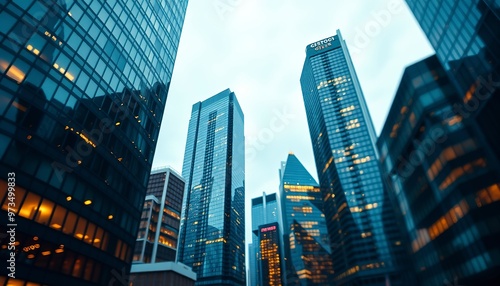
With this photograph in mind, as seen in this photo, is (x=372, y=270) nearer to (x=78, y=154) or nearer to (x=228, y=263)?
(x=228, y=263)

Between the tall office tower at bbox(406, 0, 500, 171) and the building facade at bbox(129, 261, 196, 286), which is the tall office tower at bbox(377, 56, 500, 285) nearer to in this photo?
the tall office tower at bbox(406, 0, 500, 171)

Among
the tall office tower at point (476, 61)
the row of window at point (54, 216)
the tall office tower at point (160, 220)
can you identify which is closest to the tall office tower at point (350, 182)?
the tall office tower at point (160, 220)

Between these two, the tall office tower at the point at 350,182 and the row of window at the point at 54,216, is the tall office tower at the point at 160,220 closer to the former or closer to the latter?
the row of window at the point at 54,216

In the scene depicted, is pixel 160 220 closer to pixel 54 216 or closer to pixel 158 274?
pixel 158 274

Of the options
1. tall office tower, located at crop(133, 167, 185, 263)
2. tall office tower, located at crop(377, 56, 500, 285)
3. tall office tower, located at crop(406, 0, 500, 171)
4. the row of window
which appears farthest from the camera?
tall office tower, located at crop(133, 167, 185, 263)

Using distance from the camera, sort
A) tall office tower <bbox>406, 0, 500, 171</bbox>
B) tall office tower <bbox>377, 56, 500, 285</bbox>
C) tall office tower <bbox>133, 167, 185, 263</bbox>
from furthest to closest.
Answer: tall office tower <bbox>133, 167, 185, 263</bbox>, tall office tower <bbox>406, 0, 500, 171</bbox>, tall office tower <bbox>377, 56, 500, 285</bbox>

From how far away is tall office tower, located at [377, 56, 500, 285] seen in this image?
34188 mm

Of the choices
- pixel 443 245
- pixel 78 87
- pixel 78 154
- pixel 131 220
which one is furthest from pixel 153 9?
pixel 443 245

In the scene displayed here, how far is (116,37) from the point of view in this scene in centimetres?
3625

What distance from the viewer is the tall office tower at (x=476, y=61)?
38.2m

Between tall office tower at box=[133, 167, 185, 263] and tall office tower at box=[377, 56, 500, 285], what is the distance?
218 feet

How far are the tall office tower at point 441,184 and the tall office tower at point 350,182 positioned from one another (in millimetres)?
96590

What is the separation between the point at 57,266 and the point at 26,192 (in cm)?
662

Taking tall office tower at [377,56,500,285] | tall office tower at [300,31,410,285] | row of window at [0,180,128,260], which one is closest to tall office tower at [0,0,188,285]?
row of window at [0,180,128,260]
